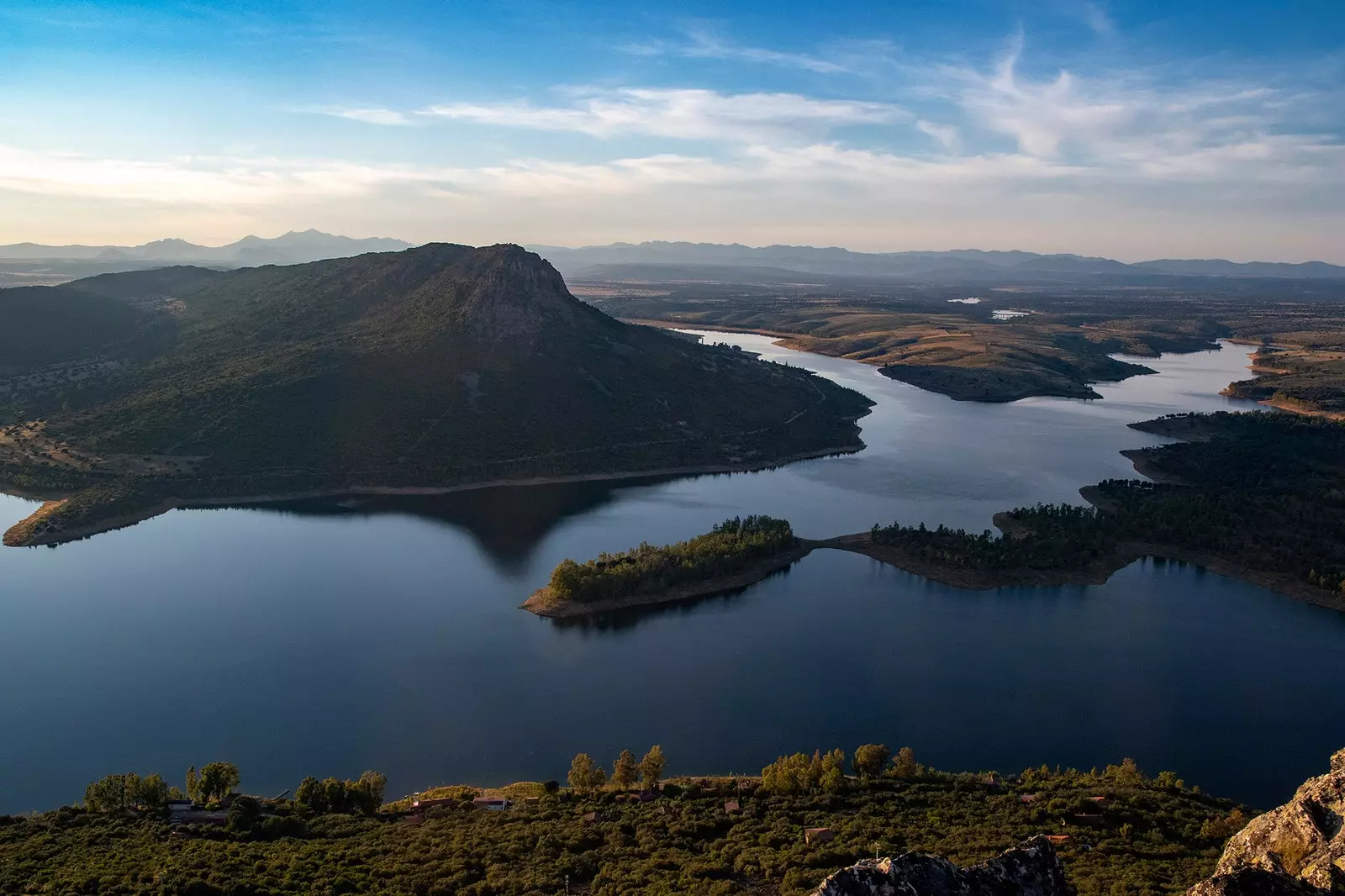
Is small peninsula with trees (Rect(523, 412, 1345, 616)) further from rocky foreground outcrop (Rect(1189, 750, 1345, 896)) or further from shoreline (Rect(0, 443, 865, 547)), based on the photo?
rocky foreground outcrop (Rect(1189, 750, 1345, 896))

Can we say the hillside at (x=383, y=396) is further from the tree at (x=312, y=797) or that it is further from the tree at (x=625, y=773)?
the tree at (x=625, y=773)

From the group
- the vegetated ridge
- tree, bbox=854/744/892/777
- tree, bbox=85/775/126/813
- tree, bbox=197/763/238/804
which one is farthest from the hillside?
tree, bbox=854/744/892/777

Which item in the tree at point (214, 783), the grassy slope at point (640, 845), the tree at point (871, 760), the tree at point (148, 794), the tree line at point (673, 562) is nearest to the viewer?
the grassy slope at point (640, 845)

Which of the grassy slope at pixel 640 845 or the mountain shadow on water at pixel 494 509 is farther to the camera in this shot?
the mountain shadow on water at pixel 494 509

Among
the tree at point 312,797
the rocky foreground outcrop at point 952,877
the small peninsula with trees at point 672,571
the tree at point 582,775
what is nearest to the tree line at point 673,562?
the small peninsula with trees at point 672,571

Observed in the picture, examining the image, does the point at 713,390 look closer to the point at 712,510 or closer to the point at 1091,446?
the point at 712,510

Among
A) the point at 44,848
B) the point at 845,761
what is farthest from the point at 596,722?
the point at 44,848
